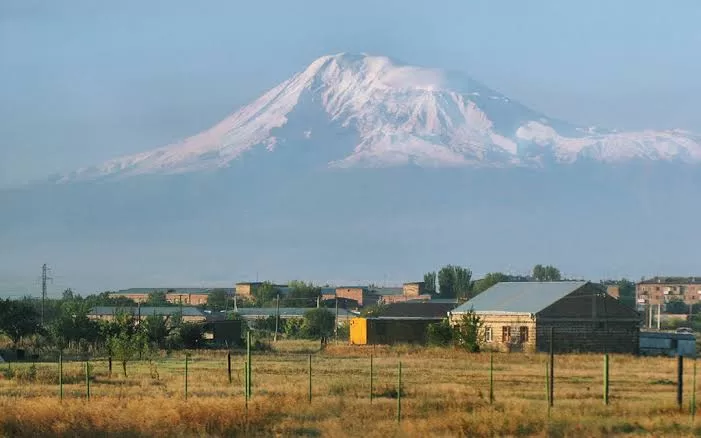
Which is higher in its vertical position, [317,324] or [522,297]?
[522,297]

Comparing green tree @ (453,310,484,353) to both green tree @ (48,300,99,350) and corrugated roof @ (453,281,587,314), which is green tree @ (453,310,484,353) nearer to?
corrugated roof @ (453,281,587,314)

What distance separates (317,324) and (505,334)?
173 feet

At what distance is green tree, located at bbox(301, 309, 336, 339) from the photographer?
12838 centimetres

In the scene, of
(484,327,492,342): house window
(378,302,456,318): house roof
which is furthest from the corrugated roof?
(378,302,456,318): house roof

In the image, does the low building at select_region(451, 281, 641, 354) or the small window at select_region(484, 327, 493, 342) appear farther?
the small window at select_region(484, 327, 493, 342)

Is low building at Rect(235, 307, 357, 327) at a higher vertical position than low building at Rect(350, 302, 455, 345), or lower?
lower

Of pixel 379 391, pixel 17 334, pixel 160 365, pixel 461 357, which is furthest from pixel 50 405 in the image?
pixel 17 334

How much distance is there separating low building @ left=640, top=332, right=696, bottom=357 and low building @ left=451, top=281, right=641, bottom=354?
139 centimetres

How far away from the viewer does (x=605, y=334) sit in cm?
7806

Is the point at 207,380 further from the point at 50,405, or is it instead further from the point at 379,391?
the point at 50,405

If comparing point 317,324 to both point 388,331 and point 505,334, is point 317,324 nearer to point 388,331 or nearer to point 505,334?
point 388,331

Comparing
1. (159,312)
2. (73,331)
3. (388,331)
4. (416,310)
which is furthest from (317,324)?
(73,331)

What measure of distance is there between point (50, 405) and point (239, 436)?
6.28 meters

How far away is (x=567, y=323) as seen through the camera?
254 ft
